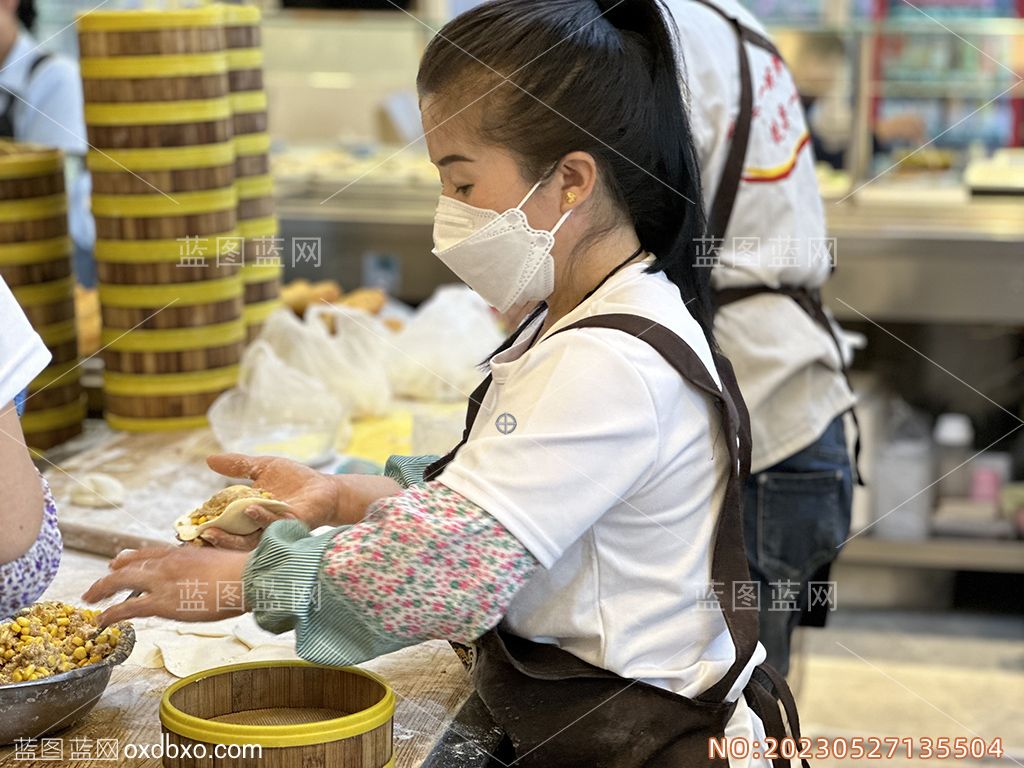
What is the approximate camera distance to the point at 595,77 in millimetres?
1271

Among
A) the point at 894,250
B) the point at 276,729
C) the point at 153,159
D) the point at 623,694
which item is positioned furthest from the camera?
the point at 894,250

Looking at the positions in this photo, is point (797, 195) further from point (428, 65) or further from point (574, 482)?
point (574, 482)

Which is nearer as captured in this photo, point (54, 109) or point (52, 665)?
point (52, 665)

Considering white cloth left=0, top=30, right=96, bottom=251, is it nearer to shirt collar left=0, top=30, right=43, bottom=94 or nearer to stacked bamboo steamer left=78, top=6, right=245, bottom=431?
shirt collar left=0, top=30, right=43, bottom=94

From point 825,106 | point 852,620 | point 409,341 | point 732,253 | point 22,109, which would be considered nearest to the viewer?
point 732,253

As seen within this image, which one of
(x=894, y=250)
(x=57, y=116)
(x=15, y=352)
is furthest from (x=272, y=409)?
(x=894, y=250)

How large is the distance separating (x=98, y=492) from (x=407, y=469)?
0.79m

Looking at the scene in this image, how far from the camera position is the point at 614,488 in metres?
1.18

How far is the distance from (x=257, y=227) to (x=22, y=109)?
1354mm

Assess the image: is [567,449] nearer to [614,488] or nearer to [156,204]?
[614,488]

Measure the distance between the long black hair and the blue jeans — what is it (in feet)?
3.20

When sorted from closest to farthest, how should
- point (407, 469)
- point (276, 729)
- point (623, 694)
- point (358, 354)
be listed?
1. point (276, 729)
2. point (623, 694)
3. point (407, 469)
4. point (358, 354)

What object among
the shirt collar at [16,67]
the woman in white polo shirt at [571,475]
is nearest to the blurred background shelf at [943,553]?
the woman in white polo shirt at [571,475]

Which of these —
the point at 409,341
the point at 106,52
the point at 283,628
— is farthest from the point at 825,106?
the point at 283,628
